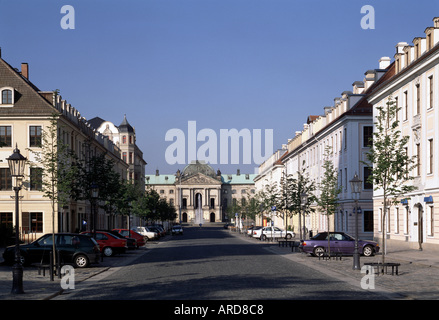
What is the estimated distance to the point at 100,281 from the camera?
2181cm

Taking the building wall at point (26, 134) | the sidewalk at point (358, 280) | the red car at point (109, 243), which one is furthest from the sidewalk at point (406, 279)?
the building wall at point (26, 134)

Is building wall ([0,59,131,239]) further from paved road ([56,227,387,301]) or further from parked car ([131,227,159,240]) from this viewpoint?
paved road ([56,227,387,301])

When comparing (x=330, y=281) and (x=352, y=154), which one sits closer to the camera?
(x=330, y=281)

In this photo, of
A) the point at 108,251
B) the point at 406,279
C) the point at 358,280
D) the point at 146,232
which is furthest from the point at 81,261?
the point at 146,232

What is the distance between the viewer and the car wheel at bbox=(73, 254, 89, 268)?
2803cm

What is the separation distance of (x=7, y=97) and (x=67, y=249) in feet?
101

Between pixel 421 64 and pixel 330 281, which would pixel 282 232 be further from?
pixel 330 281

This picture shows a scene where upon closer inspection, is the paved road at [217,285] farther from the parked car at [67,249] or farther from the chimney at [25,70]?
the chimney at [25,70]

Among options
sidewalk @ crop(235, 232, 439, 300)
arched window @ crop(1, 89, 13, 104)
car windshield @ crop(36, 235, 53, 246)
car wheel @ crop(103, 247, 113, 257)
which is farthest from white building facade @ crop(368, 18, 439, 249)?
arched window @ crop(1, 89, 13, 104)

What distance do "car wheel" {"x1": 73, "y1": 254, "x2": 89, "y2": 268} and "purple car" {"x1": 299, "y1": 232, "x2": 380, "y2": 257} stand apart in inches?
511

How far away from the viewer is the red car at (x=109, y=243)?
1458 inches
